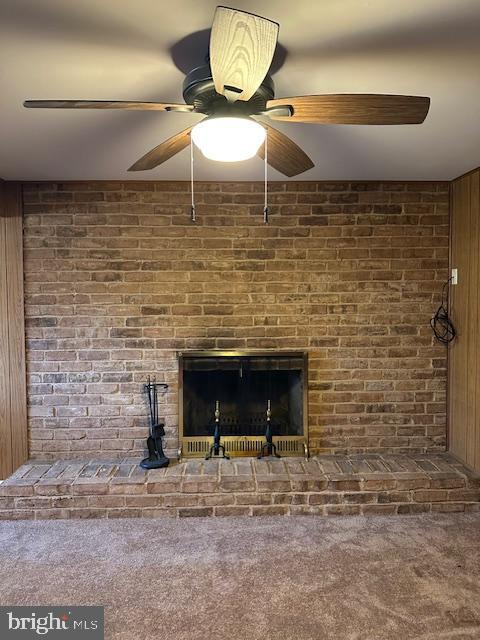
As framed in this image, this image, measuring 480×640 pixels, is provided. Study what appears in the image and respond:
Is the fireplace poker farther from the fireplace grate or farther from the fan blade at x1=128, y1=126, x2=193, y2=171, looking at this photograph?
the fan blade at x1=128, y1=126, x2=193, y2=171

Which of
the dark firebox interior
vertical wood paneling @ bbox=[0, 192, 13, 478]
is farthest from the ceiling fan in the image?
vertical wood paneling @ bbox=[0, 192, 13, 478]

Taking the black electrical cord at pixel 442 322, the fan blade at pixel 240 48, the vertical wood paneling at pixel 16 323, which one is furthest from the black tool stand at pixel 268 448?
the fan blade at pixel 240 48

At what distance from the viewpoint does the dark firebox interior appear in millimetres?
3314

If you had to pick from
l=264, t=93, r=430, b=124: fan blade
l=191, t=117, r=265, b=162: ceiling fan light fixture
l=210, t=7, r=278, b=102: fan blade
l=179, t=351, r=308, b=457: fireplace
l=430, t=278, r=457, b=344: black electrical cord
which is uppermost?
l=210, t=7, r=278, b=102: fan blade

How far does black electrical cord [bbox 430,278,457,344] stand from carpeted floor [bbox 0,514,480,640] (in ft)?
4.07

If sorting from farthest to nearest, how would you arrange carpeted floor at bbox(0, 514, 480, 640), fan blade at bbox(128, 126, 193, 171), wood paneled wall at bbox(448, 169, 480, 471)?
wood paneled wall at bbox(448, 169, 480, 471)
carpeted floor at bbox(0, 514, 480, 640)
fan blade at bbox(128, 126, 193, 171)

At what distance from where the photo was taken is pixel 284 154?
1.91 metres

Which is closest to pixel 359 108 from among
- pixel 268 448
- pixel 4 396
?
pixel 268 448

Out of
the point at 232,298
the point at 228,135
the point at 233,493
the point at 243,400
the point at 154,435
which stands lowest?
the point at 233,493

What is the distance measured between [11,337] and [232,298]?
5.44 feet

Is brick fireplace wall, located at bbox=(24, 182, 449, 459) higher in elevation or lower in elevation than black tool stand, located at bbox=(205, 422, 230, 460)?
higher

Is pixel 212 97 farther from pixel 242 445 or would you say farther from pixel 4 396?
pixel 4 396

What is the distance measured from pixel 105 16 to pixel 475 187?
2.61 metres

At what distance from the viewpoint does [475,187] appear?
9.78 ft
